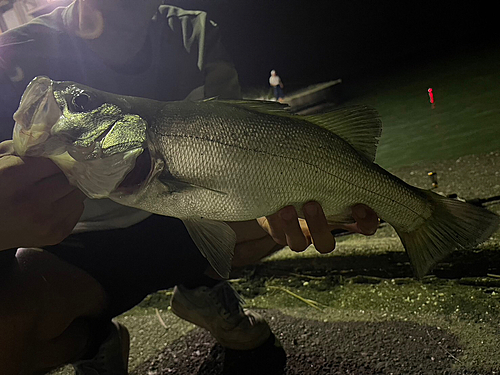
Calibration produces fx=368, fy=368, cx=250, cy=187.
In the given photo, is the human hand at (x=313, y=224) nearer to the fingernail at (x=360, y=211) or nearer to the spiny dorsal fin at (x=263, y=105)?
the fingernail at (x=360, y=211)

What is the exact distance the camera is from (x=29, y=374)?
0.88m

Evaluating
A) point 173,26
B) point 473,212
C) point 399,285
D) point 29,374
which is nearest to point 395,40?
point 173,26

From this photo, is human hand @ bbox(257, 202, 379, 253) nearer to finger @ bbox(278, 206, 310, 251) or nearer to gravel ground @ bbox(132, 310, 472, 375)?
finger @ bbox(278, 206, 310, 251)

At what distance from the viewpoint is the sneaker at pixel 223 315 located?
39.5 inches

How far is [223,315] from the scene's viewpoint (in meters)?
1.04

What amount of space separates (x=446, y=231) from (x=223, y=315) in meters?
0.63

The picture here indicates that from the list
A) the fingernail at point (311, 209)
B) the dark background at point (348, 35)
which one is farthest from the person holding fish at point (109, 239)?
the dark background at point (348, 35)

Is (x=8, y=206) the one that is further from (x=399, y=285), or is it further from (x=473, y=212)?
(x=399, y=285)

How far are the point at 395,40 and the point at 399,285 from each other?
159cm

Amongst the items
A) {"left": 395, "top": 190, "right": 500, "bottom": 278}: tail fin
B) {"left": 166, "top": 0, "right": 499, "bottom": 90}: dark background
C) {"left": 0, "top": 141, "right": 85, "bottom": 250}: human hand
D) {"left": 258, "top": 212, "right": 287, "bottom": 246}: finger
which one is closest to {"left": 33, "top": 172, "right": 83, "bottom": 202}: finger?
{"left": 0, "top": 141, "right": 85, "bottom": 250}: human hand

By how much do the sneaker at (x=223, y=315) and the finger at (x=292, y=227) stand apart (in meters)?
0.33

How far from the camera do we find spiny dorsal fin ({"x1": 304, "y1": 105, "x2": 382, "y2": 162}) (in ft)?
2.33

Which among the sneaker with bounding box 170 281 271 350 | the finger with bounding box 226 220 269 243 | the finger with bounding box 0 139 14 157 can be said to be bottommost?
the sneaker with bounding box 170 281 271 350

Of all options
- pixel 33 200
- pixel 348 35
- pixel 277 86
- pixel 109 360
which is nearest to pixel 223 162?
pixel 33 200
